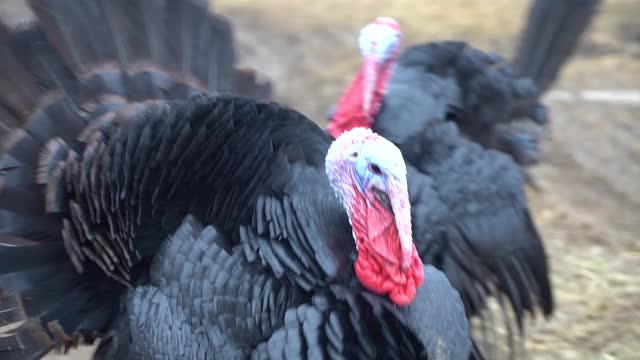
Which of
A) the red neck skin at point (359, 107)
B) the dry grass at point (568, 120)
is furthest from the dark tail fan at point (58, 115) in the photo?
the dry grass at point (568, 120)

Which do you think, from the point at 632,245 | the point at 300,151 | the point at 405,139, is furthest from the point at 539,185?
the point at 300,151

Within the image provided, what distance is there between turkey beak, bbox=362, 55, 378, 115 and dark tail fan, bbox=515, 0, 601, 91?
1.00 m

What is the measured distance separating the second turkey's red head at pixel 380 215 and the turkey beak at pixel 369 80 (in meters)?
1.10

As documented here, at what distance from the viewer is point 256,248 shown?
8.52 ft

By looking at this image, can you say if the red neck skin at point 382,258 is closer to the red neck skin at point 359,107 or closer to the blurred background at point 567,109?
the red neck skin at point 359,107

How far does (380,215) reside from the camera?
8.20 feet

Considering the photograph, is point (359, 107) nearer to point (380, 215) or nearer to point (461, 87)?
point (461, 87)

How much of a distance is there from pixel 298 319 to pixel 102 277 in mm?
828

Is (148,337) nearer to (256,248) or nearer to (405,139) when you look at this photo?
(256,248)

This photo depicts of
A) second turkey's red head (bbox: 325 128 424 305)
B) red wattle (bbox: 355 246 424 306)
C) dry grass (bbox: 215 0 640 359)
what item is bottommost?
dry grass (bbox: 215 0 640 359)

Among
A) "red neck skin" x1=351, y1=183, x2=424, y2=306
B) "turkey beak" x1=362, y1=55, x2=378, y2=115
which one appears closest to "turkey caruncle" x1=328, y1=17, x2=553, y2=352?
"turkey beak" x1=362, y1=55, x2=378, y2=115

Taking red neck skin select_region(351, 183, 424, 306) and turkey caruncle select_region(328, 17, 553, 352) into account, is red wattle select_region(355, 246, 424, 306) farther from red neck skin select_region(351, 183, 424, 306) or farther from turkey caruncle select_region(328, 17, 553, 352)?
turkey caruncle select_region(328, 17, 553, 352)

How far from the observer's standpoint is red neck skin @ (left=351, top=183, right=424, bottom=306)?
247 cm

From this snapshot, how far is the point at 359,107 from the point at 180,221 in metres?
1.17
